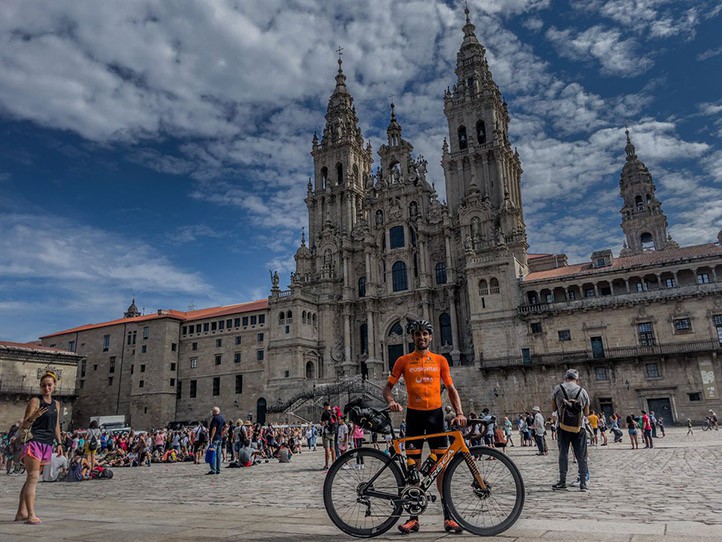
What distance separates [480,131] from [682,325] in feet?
95.0

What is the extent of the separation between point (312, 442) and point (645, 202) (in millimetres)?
66935

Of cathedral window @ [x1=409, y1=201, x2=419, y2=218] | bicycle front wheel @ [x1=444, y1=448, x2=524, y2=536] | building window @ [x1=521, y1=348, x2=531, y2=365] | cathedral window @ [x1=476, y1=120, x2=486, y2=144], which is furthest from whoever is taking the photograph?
cathedral window @ [x1=409, y1=201, x2=419, y2=218]

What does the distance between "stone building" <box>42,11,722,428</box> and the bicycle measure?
122ft

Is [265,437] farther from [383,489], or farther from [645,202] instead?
[645,202]

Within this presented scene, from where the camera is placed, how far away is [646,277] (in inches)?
1604

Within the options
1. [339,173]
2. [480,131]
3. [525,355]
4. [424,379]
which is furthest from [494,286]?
[424,379]

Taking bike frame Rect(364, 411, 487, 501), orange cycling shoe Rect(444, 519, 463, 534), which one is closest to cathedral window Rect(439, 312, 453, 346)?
bike frame Rect(364, 411, 487, 501)

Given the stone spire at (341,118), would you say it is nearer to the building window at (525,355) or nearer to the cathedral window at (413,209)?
the cathedral window at (413,209)

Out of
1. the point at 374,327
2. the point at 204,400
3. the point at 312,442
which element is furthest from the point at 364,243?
the point at 312,442

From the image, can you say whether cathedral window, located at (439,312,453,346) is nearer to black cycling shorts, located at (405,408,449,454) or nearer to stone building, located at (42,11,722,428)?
stone building, located at (42,11,722,428)

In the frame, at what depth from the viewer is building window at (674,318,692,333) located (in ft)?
124

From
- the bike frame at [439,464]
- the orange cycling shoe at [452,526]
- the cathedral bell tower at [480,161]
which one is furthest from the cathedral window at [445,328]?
the orange cycling shoe at [452,526]

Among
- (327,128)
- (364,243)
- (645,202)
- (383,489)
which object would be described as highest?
(327,128)

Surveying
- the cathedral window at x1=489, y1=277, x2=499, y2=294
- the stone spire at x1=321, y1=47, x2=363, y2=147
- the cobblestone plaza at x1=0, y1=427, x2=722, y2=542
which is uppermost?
the stone spire at x1=321, y1=47, x2=363, y2=147
